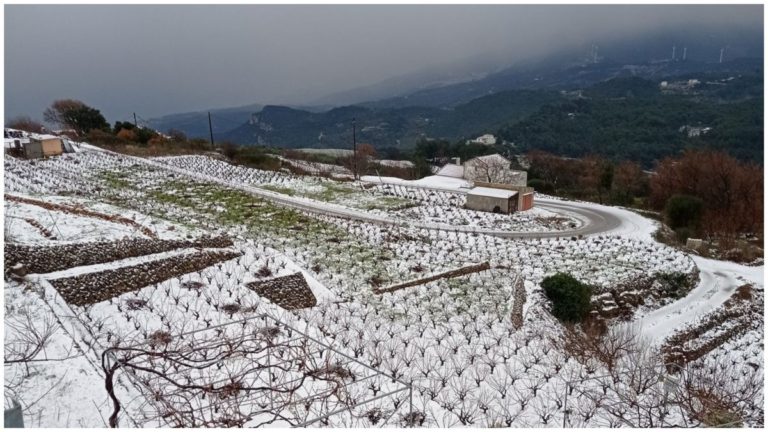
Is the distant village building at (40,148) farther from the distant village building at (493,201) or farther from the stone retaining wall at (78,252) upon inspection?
the distant village building at (493,201)

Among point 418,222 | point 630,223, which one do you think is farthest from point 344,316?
point 630,223

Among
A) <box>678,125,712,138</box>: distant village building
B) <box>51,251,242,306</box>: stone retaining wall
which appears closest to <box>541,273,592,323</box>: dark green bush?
<box>51,251,242,306</box>: stone retaining wall

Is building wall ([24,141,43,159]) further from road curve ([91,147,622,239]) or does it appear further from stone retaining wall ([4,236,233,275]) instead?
stone retaining wall ([4,236,233,275])

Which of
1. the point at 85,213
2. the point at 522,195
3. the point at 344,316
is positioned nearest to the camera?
the point at 344,316

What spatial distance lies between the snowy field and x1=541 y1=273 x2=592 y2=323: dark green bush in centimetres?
46

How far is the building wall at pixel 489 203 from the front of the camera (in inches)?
936

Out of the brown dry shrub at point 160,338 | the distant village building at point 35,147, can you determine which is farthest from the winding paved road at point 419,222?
the brown dry shrub at point 160,338

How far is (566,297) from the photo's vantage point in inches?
474

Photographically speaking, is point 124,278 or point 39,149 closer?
point 124,278

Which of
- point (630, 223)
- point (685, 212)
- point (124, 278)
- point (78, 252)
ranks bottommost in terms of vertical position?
point (630, 223)

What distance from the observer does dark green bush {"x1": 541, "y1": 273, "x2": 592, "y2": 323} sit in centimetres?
1202

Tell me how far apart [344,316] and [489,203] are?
15.5 meters

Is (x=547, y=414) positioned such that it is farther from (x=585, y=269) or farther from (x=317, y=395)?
(x=585, y=269)

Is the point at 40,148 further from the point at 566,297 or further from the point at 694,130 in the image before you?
the point at 694,130
